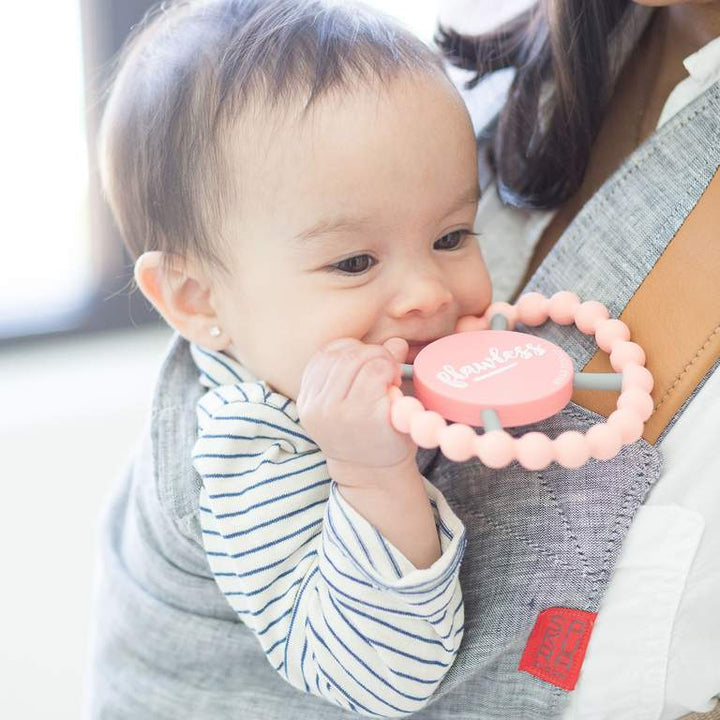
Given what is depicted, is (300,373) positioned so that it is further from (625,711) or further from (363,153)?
(625,711)

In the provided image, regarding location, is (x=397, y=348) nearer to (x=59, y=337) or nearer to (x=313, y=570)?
(x=313, y=570)

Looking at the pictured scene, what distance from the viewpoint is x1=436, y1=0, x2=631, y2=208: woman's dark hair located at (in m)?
1.06

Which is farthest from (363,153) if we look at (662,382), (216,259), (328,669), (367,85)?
(328,669)

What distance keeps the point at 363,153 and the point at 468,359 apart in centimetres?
21

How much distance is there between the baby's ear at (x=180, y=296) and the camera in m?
0.98

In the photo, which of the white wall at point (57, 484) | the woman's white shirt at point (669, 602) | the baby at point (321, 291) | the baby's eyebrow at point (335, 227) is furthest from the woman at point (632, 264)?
the white wall at point (57, 484)

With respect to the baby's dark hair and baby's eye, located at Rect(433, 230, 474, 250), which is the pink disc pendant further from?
the baby's dark hair

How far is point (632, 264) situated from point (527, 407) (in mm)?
230

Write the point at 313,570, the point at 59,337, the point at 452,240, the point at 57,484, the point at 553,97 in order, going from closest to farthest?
the point at 313,570 < the point at 452,240 < the point at 553,97 < the point at 57,484 < the point at 59,337

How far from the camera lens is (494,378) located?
768mm

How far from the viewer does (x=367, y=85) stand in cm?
88

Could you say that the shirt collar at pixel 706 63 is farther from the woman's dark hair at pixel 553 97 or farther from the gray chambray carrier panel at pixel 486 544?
the woman's dark hair at pixel 553 97

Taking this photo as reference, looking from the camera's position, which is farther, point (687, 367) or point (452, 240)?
point (452, 240)

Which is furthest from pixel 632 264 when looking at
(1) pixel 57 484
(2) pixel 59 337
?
(2) pixel 59 337
